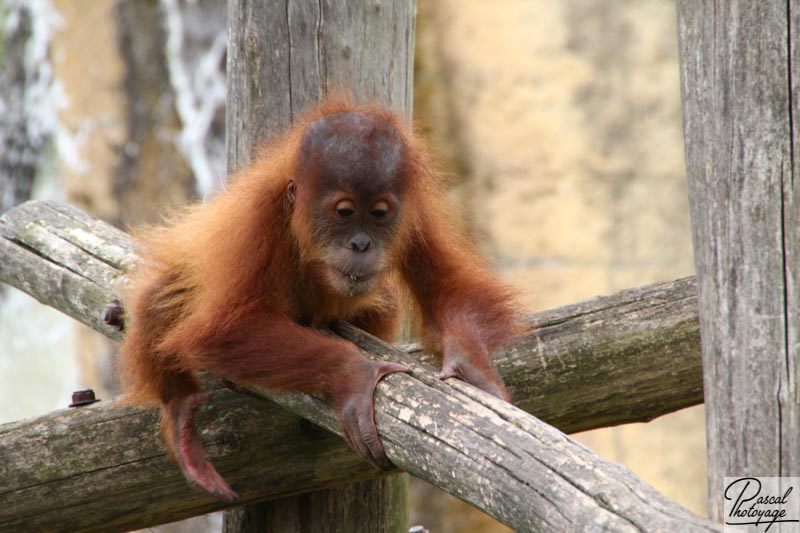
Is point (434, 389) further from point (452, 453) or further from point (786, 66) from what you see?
point (786, 66)

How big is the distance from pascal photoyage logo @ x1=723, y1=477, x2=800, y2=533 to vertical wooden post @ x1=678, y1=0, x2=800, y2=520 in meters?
0.02

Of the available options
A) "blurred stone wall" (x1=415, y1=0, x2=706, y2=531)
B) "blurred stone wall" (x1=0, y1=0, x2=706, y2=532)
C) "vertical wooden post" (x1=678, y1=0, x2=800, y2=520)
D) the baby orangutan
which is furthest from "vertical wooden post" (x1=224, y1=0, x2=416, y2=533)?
"blurred stone wall" (x1=415, y1=0, x2=706, y2=531)

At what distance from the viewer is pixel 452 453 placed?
232cm

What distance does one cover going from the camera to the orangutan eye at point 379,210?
3104 mm

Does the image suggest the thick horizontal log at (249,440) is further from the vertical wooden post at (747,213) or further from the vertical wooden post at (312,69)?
the vertical wooden post at (747,213)

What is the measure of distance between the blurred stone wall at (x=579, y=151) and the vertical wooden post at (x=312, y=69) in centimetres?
362

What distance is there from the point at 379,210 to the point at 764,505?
159 cm

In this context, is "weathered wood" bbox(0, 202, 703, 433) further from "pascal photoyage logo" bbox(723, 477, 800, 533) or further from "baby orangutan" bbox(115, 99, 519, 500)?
"pascal photoyage logo" bbox(723, 477, 800, 533)

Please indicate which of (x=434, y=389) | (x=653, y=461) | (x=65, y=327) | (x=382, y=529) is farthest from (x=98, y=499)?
(x=65, y=327)

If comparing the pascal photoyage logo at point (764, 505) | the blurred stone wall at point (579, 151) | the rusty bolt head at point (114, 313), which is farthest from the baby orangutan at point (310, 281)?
the blurred stone wall at point (579, 151)

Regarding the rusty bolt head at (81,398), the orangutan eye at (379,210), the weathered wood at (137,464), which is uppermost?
the orangutan eye at (379,210)

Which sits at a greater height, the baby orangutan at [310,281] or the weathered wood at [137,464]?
the baby orangutan at [310,281]

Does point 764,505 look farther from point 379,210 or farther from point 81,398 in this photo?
point 81,398

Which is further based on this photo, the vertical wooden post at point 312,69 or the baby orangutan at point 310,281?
the vertical wooden post at point 312,69
